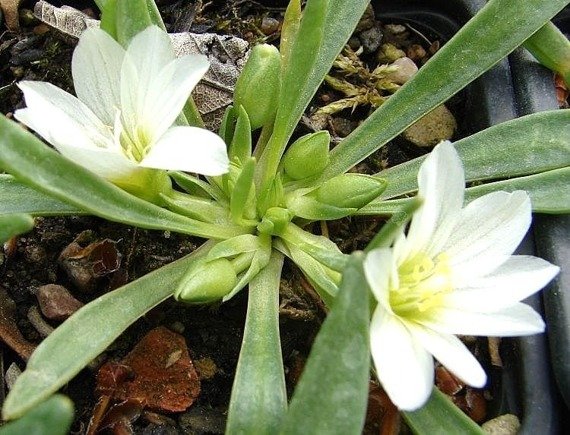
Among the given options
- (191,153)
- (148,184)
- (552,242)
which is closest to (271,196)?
(148,184)

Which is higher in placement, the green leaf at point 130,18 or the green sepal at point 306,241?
the green leaf at point 130,18

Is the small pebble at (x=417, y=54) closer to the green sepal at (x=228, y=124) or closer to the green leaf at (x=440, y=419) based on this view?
the green sepal at (x=228, y=124)

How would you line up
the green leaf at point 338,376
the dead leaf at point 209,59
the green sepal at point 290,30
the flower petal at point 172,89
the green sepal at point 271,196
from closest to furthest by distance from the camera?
the green leaf at point 338,376, the flower petal at point 172,89, the green sepal at point 271,196, the green sepal at point 290,30, the dead leaf at point 209,59

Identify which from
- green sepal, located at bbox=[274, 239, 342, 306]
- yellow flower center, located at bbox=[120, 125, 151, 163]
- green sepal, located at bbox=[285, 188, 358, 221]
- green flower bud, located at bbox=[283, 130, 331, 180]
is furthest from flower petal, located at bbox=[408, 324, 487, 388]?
yellow flower center, located at bbox=[120, 125, 151, 163]

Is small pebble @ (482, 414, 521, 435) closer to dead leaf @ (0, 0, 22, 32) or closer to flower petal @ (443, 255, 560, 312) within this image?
flower petal @ (443, 255, 560, 312)

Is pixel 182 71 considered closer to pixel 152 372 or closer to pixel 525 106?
pixel 152 372

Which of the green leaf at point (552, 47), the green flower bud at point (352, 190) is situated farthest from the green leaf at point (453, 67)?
the green flower bud at point (352, 190)
